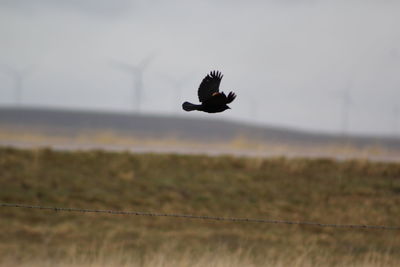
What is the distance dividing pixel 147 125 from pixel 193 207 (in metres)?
67.2

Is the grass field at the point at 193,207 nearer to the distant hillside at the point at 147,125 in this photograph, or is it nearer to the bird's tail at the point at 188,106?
the bird's tail at the point at 188,106

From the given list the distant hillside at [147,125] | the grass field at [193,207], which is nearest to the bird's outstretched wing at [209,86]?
the grass field at [193,207]

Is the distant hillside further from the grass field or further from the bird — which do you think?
the bird

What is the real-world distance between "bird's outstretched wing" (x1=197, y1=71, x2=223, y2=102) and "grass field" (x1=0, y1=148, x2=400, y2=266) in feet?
17.6

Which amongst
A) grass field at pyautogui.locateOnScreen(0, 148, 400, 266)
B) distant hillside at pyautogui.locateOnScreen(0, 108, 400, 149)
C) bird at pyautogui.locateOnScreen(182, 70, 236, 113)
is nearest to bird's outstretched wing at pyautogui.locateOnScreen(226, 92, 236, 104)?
bird at pyautogui.locateOnScreen(182, 70, 236, 113)

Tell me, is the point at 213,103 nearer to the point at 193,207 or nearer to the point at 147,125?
the point at 193,207

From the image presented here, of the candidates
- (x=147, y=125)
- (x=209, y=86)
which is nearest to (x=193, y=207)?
(x=209, y=86)

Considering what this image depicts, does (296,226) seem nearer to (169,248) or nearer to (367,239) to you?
(367,239)

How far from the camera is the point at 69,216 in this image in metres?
13.8

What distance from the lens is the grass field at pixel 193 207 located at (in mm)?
10625

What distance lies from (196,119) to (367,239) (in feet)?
238

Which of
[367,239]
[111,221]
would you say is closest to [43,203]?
[111,221]

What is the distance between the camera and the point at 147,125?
268ft

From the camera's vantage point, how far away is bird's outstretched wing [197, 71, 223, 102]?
3620mm
